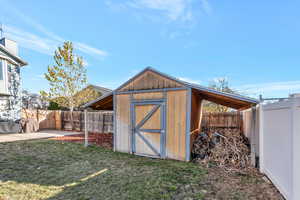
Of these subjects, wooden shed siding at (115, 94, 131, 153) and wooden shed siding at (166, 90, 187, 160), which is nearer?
wooden shed siding at (166, 90, 187, 160)

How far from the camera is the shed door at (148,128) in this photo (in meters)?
4.99

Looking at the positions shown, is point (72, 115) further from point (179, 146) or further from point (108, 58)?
point (179, 146)

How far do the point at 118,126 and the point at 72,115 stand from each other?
26.9 ft

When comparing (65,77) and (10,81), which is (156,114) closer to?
(65,77)

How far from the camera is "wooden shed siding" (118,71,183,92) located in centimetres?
487

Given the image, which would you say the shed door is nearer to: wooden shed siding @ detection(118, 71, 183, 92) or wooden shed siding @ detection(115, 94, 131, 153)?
wooden shed siding @ detection(115, 94, 131, 153)

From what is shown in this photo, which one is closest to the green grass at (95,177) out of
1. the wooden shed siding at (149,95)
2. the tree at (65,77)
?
the wooden shed siding at (149,95)

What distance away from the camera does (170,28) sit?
30.3 ft

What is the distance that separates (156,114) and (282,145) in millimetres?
3348

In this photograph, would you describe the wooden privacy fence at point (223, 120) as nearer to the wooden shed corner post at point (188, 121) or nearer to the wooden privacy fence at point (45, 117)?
the wooden shed corner post at point (188, 121)

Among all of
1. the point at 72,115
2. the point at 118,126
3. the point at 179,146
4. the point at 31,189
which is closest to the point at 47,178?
the point at 31,189

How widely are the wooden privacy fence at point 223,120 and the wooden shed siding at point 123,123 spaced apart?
662cm

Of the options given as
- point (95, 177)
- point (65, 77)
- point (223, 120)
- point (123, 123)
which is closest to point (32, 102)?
point (65, 77)

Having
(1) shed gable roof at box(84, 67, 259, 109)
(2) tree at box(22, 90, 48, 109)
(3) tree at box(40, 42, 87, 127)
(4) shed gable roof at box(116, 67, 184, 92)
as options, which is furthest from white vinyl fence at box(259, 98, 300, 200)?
(2) tree at box(22, 90, 48, 109)
